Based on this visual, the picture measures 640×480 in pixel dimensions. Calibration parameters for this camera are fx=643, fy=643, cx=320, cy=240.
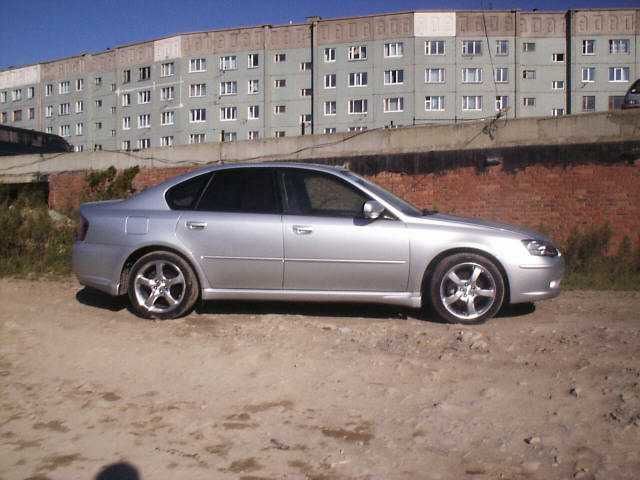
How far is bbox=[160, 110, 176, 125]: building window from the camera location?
2152 inches

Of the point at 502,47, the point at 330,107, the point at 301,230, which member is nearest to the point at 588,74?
the point at 502,47

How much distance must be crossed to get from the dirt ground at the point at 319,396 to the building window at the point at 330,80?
45.9 meters

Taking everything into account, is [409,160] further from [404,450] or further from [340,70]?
[340,70]

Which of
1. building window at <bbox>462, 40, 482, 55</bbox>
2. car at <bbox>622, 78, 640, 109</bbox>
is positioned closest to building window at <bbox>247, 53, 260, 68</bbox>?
building window at <bbox>462, 40, 482, 55</bbox>

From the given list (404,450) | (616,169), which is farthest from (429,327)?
(616,169)

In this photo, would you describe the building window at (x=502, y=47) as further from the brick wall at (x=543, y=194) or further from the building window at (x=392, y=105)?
the brick wall at (x=543, y=194)

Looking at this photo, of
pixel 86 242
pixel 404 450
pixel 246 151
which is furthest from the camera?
pixel 246 151

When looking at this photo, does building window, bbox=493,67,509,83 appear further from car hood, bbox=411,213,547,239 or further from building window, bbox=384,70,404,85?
car hood, bbox=411,213,547,239

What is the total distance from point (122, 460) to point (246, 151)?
11.3 metres

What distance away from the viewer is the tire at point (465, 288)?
224 inches

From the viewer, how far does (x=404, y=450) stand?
3.30 metres

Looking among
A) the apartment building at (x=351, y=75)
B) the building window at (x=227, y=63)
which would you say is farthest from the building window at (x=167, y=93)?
the building window at (x=227, y=63)

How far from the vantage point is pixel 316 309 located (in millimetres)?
6441

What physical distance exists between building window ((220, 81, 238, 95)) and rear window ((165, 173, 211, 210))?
159 feet
